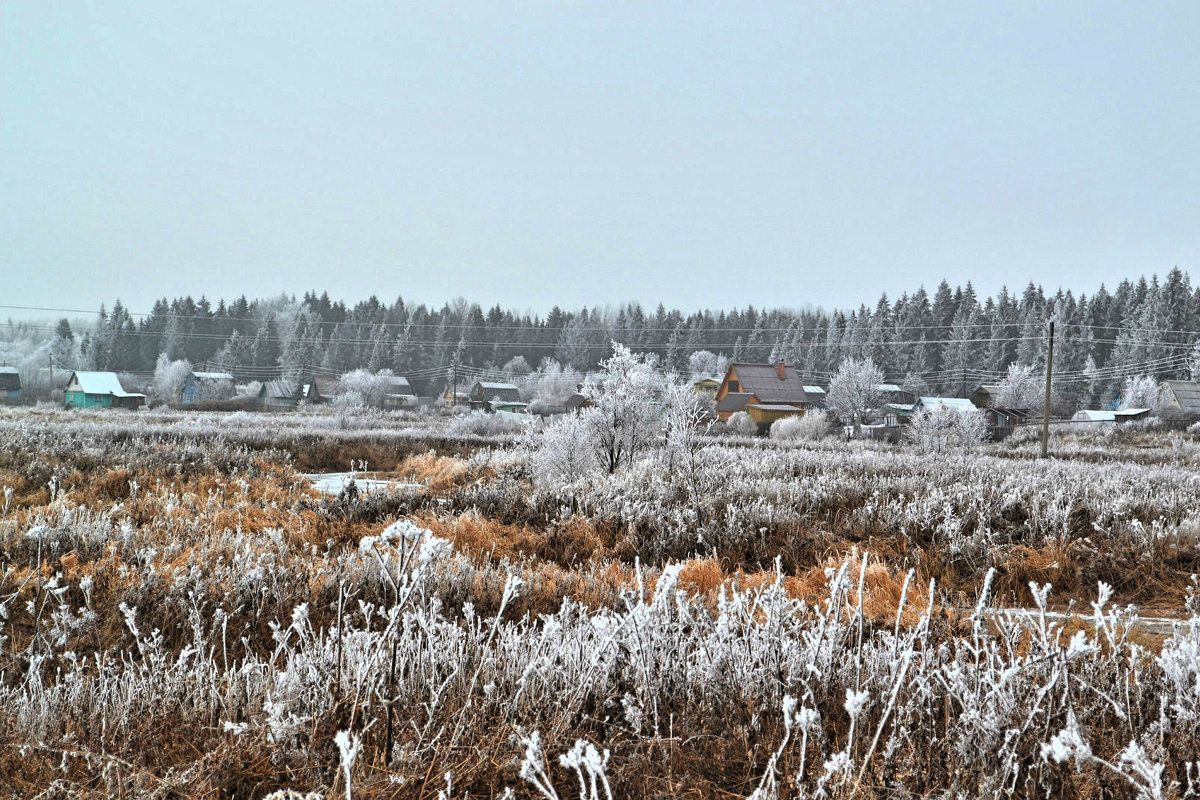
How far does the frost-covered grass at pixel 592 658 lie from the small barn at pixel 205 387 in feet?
215

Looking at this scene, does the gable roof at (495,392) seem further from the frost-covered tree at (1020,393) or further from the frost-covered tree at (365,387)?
the frost-covered tree at (1020,393)

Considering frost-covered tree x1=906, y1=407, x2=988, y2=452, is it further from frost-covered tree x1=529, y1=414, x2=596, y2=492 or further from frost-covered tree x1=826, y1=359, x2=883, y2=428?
frost-covered tree x1=529, y1=414, x2=596, y2=492

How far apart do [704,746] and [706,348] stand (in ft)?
301

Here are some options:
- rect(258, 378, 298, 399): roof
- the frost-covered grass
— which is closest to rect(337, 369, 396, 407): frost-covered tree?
rect(258, 378, 298, 399): roof

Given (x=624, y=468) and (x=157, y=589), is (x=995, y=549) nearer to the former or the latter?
(x=157, y=589)

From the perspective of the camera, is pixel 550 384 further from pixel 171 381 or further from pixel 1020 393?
pixel 1020 393

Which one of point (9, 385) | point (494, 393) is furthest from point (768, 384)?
point (9, 385)

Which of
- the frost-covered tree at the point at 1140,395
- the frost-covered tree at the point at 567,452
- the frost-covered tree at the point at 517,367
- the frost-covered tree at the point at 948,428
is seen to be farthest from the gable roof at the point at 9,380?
the frost-covered tree at the point at 1140,395

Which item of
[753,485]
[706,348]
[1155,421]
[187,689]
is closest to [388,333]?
[706,348]

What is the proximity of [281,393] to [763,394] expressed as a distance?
48045mm

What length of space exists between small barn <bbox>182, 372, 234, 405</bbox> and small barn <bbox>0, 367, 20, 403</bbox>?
16.3m

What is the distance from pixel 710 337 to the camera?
94938 mm

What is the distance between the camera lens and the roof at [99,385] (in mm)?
54037

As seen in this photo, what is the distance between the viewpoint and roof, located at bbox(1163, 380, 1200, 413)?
1955 inches
